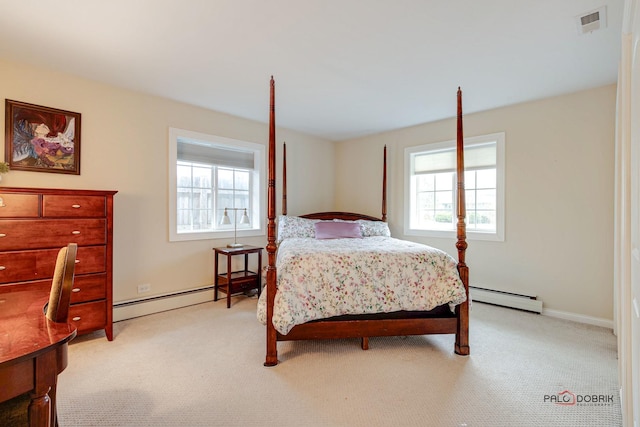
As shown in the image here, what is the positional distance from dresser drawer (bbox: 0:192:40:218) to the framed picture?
53 centimetres

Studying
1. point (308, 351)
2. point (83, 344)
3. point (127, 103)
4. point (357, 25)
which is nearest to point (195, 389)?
point (308, 351)

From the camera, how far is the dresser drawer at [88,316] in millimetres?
2506

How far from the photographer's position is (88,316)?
2.56 metres

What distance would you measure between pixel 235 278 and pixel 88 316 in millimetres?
1480

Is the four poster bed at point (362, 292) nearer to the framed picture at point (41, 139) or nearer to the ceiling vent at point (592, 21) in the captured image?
the ceiling vent at point (592, 21)

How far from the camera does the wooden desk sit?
0.82m

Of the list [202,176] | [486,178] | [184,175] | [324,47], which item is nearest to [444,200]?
[486,178]

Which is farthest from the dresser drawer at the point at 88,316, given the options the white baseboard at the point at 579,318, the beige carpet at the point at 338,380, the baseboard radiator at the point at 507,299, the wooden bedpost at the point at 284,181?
the white baseboard at the point at 579,318

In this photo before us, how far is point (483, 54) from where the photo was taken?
2.45 metres

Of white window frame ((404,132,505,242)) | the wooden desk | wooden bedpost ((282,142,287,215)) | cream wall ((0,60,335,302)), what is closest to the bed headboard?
wooden bedpost ((282,142,287,215))

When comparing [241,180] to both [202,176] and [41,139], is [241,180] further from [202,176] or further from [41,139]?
[41,139]

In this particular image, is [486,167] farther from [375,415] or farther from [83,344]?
[83,344]

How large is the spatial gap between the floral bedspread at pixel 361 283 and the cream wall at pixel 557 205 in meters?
1.63

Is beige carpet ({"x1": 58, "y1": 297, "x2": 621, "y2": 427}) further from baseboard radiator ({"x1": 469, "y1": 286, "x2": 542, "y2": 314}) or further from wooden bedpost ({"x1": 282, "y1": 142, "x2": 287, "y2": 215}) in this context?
wooden bedpost ({"x1": 282, "y1": 142, "x2": 287, "y2": 215})
